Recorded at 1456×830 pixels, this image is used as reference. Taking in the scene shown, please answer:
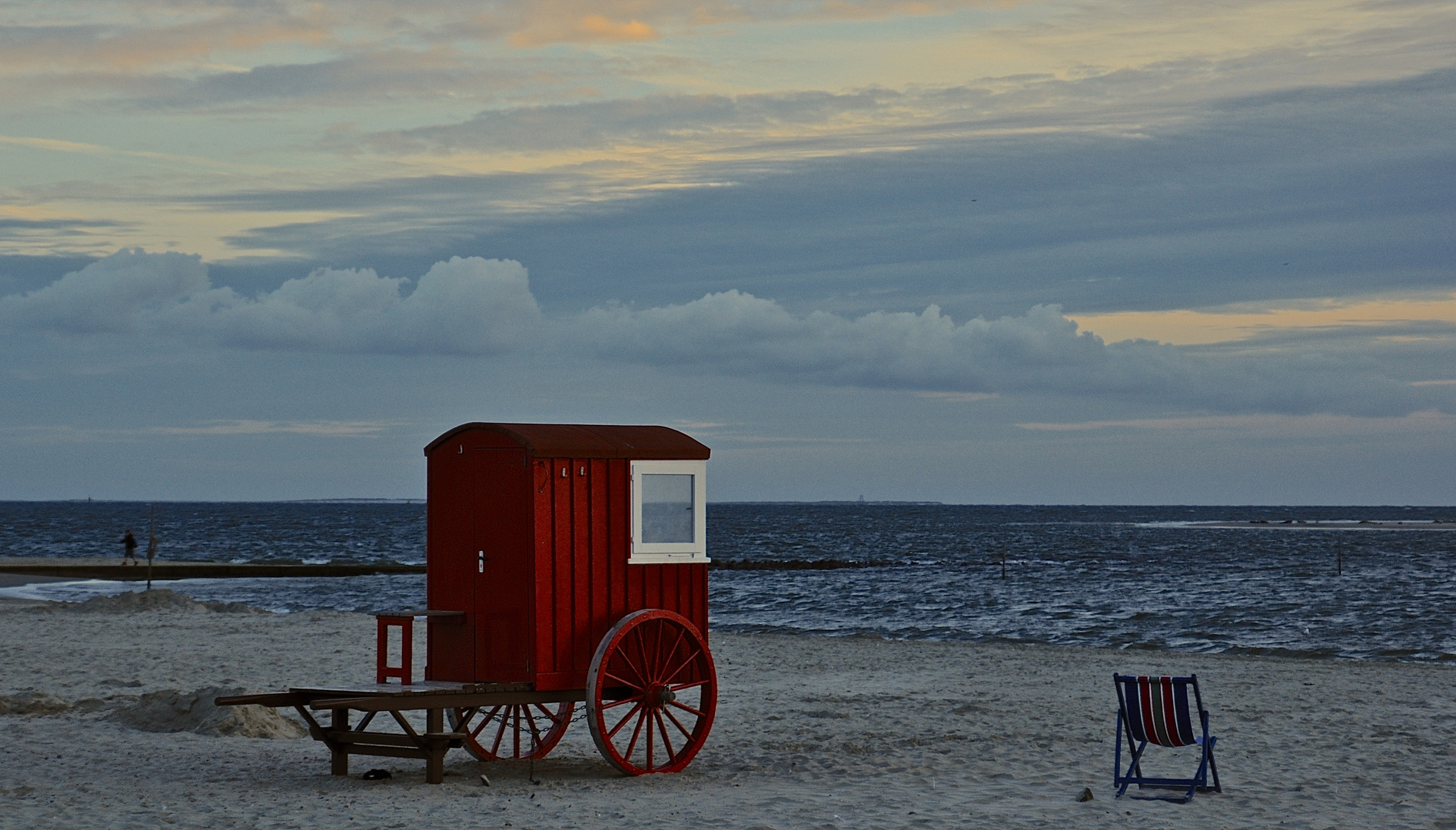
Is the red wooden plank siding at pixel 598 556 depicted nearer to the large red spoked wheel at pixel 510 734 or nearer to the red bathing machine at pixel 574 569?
the red bathing machine at pixel 574 569

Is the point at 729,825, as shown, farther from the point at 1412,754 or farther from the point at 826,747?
the point at 1412,754

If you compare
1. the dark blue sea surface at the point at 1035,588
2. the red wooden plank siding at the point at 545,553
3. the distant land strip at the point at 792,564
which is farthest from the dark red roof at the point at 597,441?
the distant land strip at the point at 792,564

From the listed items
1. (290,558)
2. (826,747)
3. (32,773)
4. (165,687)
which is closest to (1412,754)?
(826,747)

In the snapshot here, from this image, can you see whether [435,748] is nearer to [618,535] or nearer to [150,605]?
[618,535]

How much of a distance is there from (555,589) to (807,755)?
3183 millimetres

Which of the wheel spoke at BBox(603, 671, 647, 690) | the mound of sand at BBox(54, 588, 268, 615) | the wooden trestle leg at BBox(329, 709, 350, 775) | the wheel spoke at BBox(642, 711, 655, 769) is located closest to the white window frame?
the wheel spoke at BBox(603, 671, 647, 690)

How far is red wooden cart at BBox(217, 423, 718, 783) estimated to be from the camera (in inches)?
406

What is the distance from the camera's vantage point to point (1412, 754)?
12312 mm

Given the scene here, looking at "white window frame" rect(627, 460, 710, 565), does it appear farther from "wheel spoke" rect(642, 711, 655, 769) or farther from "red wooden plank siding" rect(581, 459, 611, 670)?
"wheel spoke" rect(642, 711, 655, 769)

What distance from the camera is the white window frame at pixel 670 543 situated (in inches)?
430

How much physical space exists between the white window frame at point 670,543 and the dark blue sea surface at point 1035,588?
53.8 feet

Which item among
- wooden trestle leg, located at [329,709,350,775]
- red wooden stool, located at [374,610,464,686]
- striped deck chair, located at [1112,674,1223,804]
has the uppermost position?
red wooden stool, located at [374,610,464,686]

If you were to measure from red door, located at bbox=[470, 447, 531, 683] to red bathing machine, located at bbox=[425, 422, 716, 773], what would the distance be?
12mm

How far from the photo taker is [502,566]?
1059 cm
